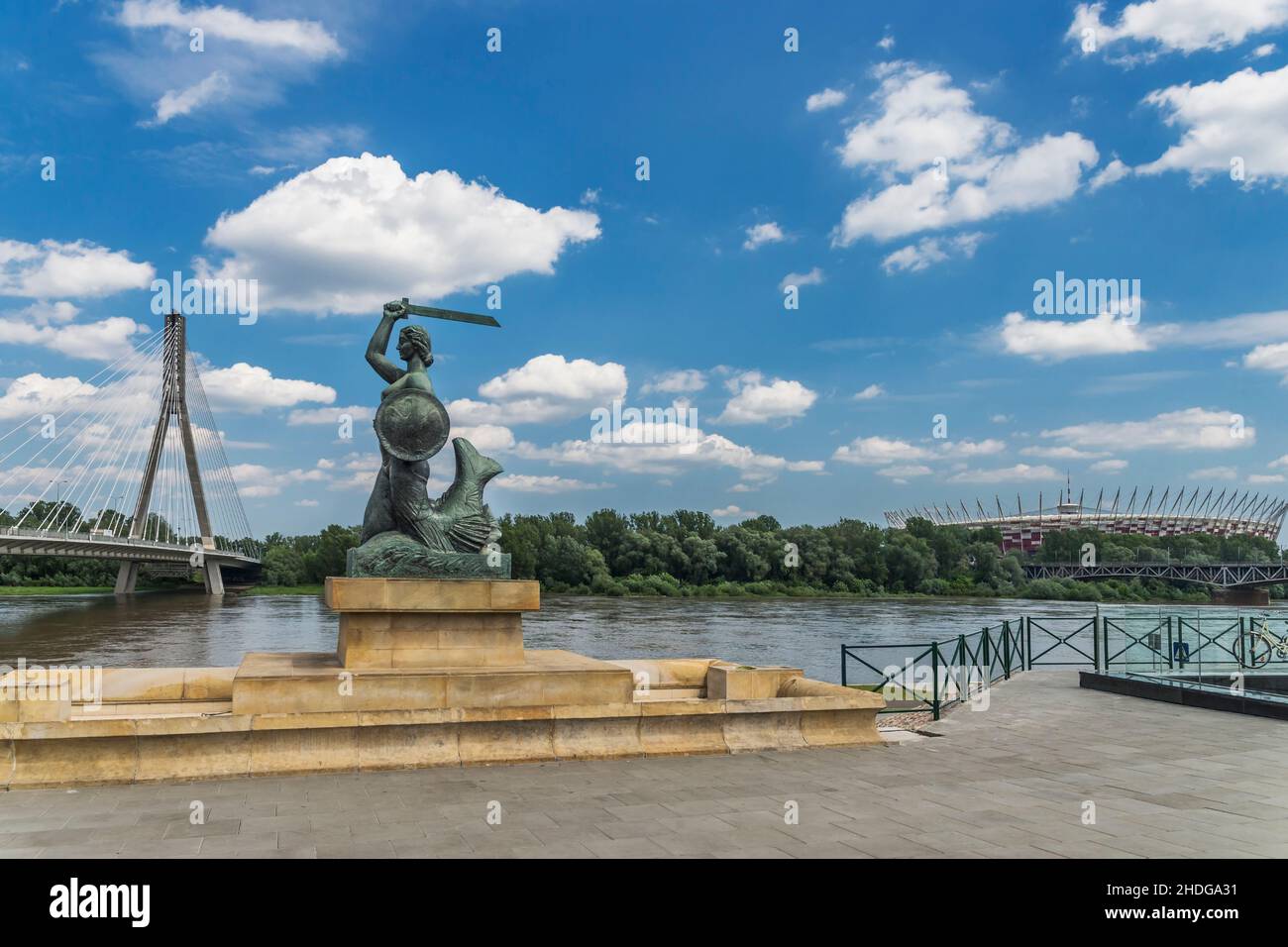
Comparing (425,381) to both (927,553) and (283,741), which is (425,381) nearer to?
(283,741)

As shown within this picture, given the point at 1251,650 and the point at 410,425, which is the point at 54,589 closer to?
the point at 410,425

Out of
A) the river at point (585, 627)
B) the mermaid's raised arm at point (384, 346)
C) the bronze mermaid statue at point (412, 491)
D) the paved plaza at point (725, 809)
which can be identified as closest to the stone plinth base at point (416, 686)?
the paved plaza at point (725, 809)

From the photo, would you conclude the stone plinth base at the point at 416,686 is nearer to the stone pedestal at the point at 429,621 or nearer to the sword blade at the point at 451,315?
the stone pedestal at the point at 429,621

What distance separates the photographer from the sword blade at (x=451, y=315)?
32.1ft

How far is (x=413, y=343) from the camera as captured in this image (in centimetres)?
973

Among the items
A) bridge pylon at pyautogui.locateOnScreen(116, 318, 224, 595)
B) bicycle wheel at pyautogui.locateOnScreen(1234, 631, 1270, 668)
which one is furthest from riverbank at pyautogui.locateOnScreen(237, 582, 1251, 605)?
bicycle wheel at pyautogui.locateOnScreen(1234, 631, 1270, 668)

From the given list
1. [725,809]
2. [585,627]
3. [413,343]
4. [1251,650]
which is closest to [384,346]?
[413,343]

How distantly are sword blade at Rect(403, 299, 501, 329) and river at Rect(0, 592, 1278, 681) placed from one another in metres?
10.7

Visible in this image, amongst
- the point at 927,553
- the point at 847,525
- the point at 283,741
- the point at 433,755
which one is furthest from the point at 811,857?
the point at 847,525

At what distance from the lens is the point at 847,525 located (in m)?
79.4

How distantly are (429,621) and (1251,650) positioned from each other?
1172 cm

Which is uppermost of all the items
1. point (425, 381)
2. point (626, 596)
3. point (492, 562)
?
point (425, 381)

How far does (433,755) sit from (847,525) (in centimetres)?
7428

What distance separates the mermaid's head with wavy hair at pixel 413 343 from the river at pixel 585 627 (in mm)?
11207
